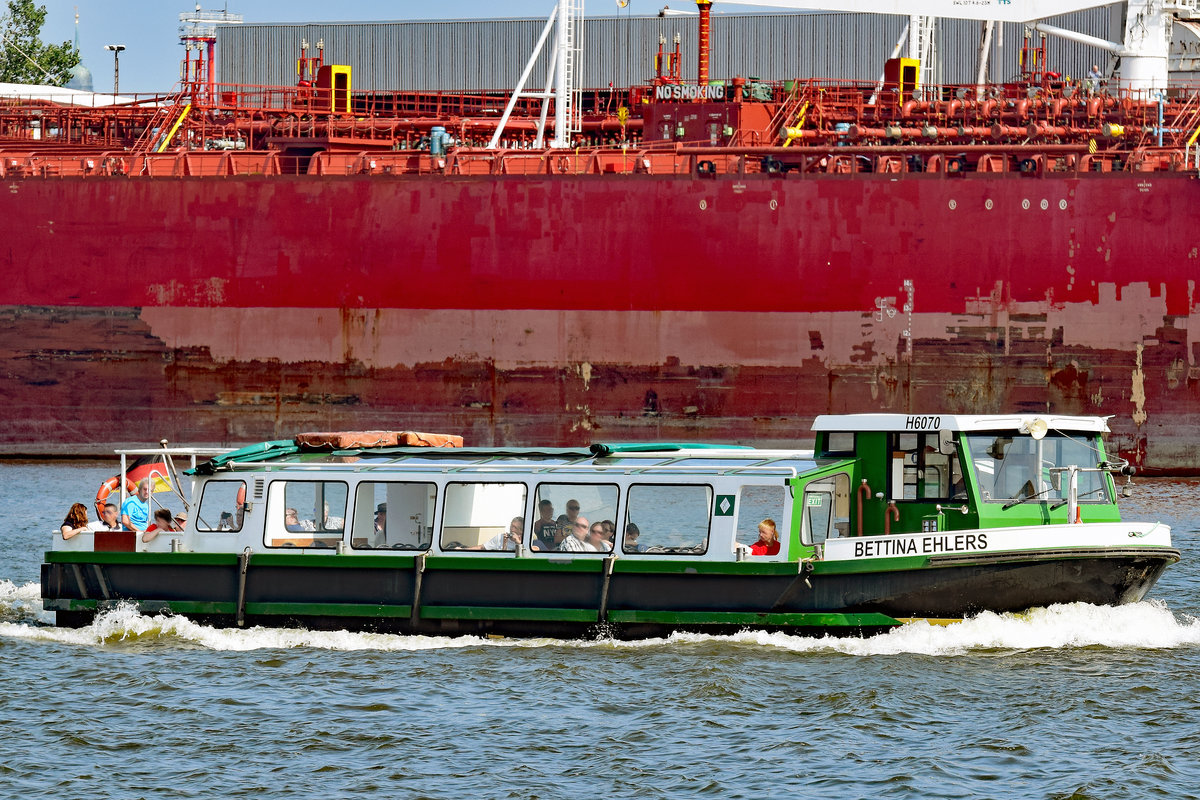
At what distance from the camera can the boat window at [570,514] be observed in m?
17.2

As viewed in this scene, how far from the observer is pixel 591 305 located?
34688 mm

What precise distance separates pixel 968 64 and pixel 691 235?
27.5 m

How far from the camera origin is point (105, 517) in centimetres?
1886

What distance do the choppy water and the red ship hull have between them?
50.7ft

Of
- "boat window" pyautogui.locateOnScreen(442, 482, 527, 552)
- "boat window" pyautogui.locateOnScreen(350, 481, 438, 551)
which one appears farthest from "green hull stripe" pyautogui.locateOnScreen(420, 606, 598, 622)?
"boat window" pyautogui.locateOnScreen(350, 481, 438, 551)

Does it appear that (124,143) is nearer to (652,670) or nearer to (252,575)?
(252,575)

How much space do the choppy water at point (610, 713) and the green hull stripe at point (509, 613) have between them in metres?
0.30

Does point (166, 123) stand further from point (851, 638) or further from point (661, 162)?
point (851, 638)

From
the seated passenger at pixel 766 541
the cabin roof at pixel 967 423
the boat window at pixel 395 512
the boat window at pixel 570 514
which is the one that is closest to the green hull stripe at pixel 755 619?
the seated passenger at pixel 766 541

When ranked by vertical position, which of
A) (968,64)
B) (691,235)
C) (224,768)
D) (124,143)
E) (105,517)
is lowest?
(224,768)

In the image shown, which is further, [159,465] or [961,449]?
[159,465]

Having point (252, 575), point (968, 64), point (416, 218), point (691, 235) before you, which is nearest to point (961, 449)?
point (252, 575)

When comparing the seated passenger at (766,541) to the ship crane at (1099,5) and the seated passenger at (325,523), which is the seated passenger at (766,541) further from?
the ship crane at (1099,5)

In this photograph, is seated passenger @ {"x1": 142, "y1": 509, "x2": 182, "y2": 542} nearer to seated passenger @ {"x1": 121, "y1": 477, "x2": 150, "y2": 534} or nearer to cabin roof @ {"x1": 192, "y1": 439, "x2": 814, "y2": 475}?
seated passenger @ {"x1": 121, "y1": 477, "x2": 150, "y2": 534}
